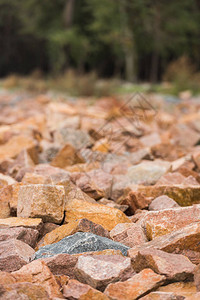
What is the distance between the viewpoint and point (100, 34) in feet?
66.3

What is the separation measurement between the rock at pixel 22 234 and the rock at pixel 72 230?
43mm

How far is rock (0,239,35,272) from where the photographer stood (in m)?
1.57

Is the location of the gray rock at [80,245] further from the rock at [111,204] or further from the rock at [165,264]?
the rock at [111,204]

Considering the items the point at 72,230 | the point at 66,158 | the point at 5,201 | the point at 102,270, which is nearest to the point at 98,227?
the point at 72,230

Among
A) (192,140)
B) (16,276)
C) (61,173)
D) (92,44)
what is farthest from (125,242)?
(92,44)

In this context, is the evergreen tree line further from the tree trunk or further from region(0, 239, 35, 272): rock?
region(0, 239, 35, 272): rock

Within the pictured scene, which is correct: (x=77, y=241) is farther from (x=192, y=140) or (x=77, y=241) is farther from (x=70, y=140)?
(x=192, y=140)

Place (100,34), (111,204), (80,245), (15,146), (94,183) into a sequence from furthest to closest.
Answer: (100,34) → (15,146) → (94,183) → (111,204) → (80,245)

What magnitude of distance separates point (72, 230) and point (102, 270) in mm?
370

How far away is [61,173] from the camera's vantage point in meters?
2.59

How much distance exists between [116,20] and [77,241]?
61.7 feet

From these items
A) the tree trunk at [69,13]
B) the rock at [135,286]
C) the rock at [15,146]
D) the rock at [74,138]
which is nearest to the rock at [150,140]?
the rock at [74,138]

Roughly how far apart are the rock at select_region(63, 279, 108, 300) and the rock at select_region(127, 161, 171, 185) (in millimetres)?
1318

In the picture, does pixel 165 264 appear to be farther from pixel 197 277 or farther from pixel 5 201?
pixel 5 201
